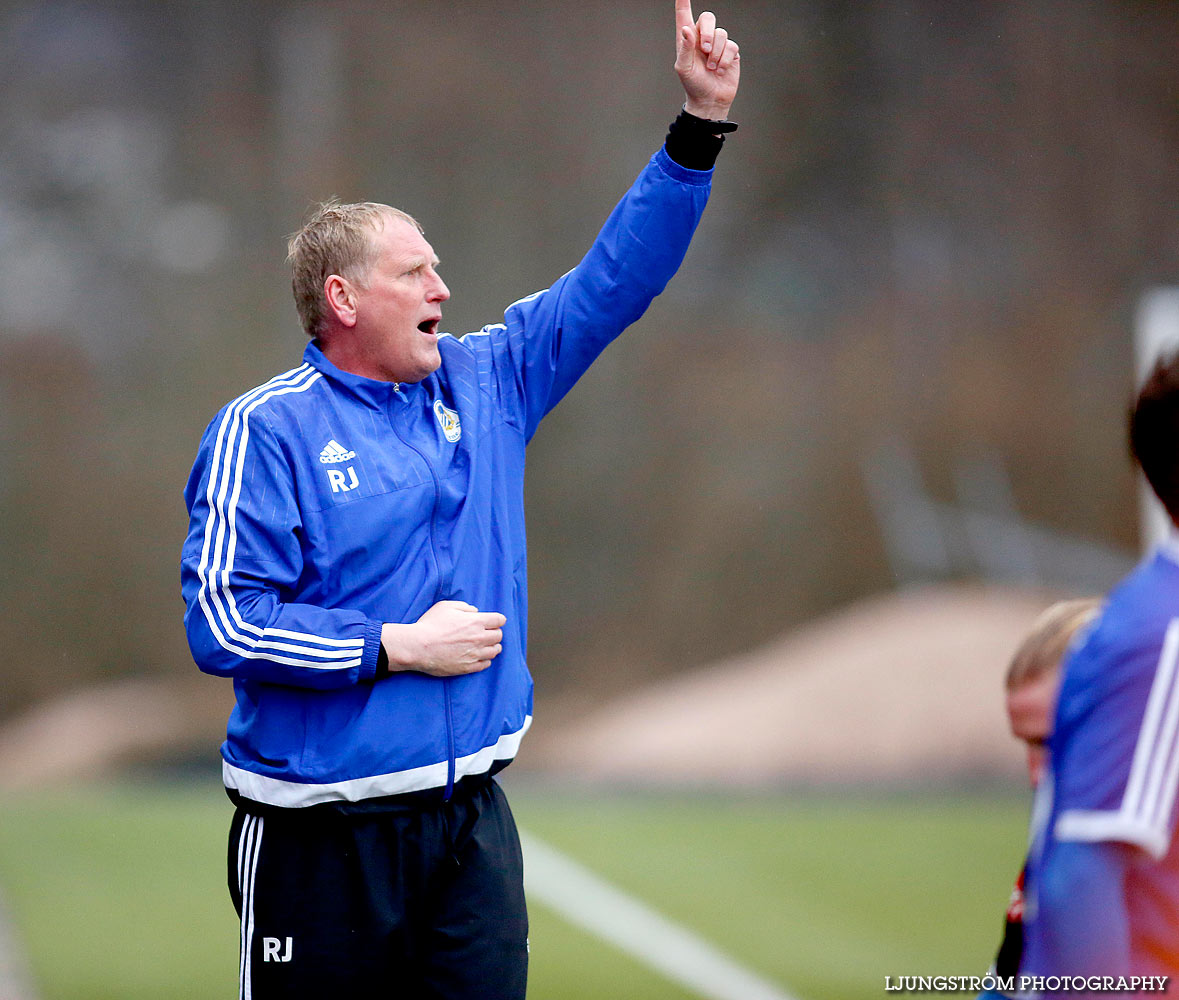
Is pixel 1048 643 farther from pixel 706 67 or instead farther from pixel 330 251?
pixel 330 251

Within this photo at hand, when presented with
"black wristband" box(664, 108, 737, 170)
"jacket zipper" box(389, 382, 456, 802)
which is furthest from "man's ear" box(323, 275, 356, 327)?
"black wristband" box(664, 108, 737, 170)

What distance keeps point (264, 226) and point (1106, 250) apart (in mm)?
7116

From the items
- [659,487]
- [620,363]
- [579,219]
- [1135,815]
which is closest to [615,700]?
[659,487]

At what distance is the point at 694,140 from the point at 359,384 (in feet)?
2.62

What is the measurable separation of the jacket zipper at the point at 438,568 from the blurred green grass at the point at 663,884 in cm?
252

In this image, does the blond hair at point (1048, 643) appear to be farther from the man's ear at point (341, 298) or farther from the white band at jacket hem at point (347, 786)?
the man's ear at point (341, 298)

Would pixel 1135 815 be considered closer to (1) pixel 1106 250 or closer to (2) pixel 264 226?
(2) pixel 264 226

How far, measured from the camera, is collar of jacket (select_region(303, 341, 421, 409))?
241 cm

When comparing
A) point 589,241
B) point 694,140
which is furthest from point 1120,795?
point 589,241

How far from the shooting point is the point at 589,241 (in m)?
10.6

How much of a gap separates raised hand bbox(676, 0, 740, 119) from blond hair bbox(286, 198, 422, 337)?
597 mm

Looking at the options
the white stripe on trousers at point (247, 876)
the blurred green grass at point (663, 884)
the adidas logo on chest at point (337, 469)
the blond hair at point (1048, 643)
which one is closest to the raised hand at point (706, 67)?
the adidas logo on chest at point (337, 469)

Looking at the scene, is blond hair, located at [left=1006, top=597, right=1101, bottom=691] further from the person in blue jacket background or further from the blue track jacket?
the blue track jacket

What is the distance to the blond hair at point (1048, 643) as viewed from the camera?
189 centimetres
